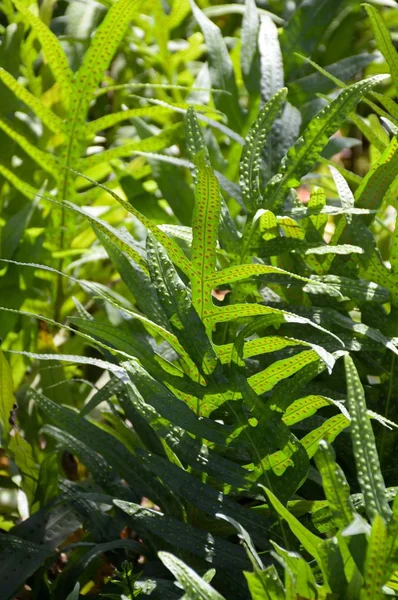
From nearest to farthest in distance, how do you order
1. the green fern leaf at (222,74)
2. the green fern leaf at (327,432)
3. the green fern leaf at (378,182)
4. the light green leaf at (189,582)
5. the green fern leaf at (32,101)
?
1. the light green leaf at (189,582)
2. the green fern leaf at (327,432)
3. the green fern leaf at (378,182)
4. the green fern leaf at (32,101)
5. the green fern leaf at (222,74)

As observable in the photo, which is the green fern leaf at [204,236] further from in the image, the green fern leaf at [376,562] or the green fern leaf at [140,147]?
the green fern leaf at [140,147]

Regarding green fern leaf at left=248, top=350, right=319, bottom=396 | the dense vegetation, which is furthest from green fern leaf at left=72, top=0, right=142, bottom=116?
green fern leaf at left=248, top=350, right=319, bottom=396

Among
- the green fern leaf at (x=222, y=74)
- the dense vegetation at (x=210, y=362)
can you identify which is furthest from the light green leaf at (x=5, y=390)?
the green fern leaf at (x=222, y=74)

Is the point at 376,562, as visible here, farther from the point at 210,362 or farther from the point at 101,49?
the point at 101,49

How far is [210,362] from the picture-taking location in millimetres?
565

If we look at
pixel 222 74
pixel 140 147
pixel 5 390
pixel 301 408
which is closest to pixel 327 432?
pixel 301 408

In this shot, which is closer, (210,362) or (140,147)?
(210,362)

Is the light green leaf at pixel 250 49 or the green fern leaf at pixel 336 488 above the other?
the light green leaf at pixel 250 49

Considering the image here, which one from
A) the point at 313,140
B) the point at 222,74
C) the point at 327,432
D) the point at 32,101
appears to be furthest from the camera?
the point at 222,74

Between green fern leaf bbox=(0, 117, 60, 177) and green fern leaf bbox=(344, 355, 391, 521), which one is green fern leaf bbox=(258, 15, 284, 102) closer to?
green fern leaf bbox=(0, 117, 60, 177)

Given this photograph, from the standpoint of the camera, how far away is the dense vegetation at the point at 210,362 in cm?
53

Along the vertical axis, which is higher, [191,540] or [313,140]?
[313,140]

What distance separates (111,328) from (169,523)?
0.13 metres

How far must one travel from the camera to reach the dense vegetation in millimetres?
526
